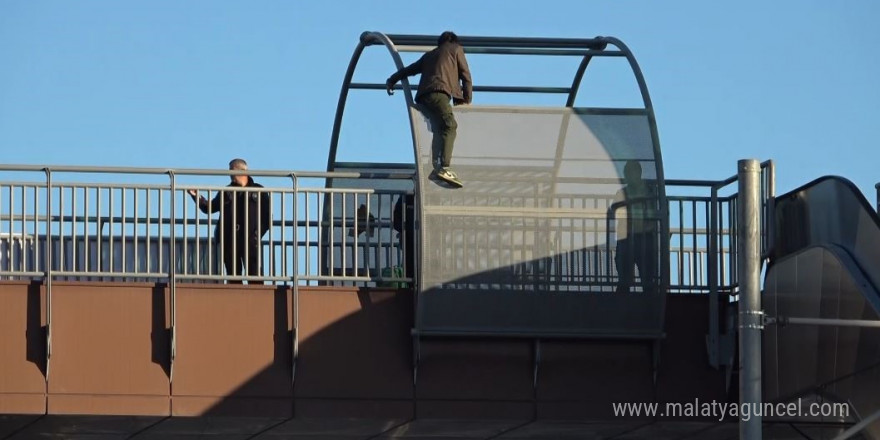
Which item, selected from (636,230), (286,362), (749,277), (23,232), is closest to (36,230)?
(23,232)

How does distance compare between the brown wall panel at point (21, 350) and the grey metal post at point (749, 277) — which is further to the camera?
the brown wall panel at point (21, 350)

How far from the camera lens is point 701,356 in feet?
65.8

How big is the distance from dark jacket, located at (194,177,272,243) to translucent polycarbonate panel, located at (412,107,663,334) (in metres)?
1.91

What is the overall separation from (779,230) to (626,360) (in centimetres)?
226

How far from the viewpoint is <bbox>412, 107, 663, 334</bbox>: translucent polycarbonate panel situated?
64.5 feet

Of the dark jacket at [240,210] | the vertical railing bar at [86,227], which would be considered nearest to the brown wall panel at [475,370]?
the dark jacket at [240,210]

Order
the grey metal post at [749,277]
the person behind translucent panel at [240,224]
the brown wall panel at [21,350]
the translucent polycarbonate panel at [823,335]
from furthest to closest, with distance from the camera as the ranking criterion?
the person behind translucent panel at [240,224] → the brown wall panel at [21,350] → the translucent polycarbonate panel at [823,335] → the grey metal post at [749,277]

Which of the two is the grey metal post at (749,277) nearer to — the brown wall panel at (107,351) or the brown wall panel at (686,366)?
the brown wall panel at (686,366)

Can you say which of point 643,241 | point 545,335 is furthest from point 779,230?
point 545,335

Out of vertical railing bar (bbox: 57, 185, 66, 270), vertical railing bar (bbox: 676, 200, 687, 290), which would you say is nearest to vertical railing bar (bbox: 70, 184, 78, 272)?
vertical railing bar (bbox: 57, 185, 66, 270)

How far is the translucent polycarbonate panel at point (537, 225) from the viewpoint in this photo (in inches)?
774

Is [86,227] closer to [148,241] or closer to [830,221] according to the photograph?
[148,241]

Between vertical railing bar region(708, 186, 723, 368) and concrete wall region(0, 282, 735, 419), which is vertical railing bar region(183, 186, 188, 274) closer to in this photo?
concrete wall region(0, 282, 735, 419)

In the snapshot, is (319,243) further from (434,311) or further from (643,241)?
(643,241)
